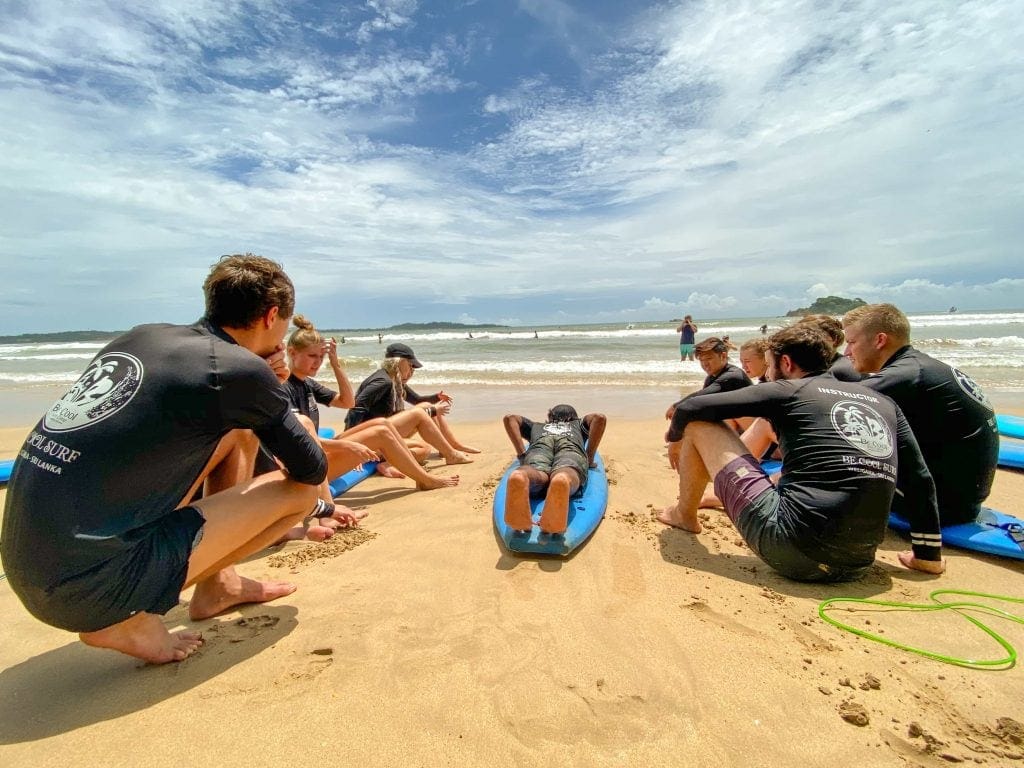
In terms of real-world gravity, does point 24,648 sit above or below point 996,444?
below

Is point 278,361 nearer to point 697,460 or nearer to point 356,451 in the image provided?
point 356,451

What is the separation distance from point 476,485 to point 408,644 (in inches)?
105

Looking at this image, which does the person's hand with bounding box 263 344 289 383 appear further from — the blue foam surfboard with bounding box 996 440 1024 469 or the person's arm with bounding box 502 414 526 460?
the blue foam surfboard with bounding box 996 440 1024 469

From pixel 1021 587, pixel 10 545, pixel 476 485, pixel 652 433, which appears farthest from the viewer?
pixel 652 433

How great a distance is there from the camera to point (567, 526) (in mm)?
3371

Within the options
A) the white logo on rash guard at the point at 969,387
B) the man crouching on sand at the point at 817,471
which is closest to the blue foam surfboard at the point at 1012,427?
the white logo on rash guard at the point at 969,387

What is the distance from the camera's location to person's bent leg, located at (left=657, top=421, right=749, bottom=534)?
3.13 m

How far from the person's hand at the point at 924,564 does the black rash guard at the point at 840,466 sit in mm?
34

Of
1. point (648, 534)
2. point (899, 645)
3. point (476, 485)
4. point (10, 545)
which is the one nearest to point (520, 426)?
point (476, 485)

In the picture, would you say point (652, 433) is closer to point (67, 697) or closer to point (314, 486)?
point (314, 486)

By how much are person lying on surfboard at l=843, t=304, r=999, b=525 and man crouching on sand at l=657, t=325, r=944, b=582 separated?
39 centimetres

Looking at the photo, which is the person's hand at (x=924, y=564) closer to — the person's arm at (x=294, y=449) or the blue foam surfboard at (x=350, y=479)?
the person's arm at (x=294, y=449)

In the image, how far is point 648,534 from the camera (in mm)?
3594

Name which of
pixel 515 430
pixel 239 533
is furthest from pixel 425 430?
pixel 239 533
